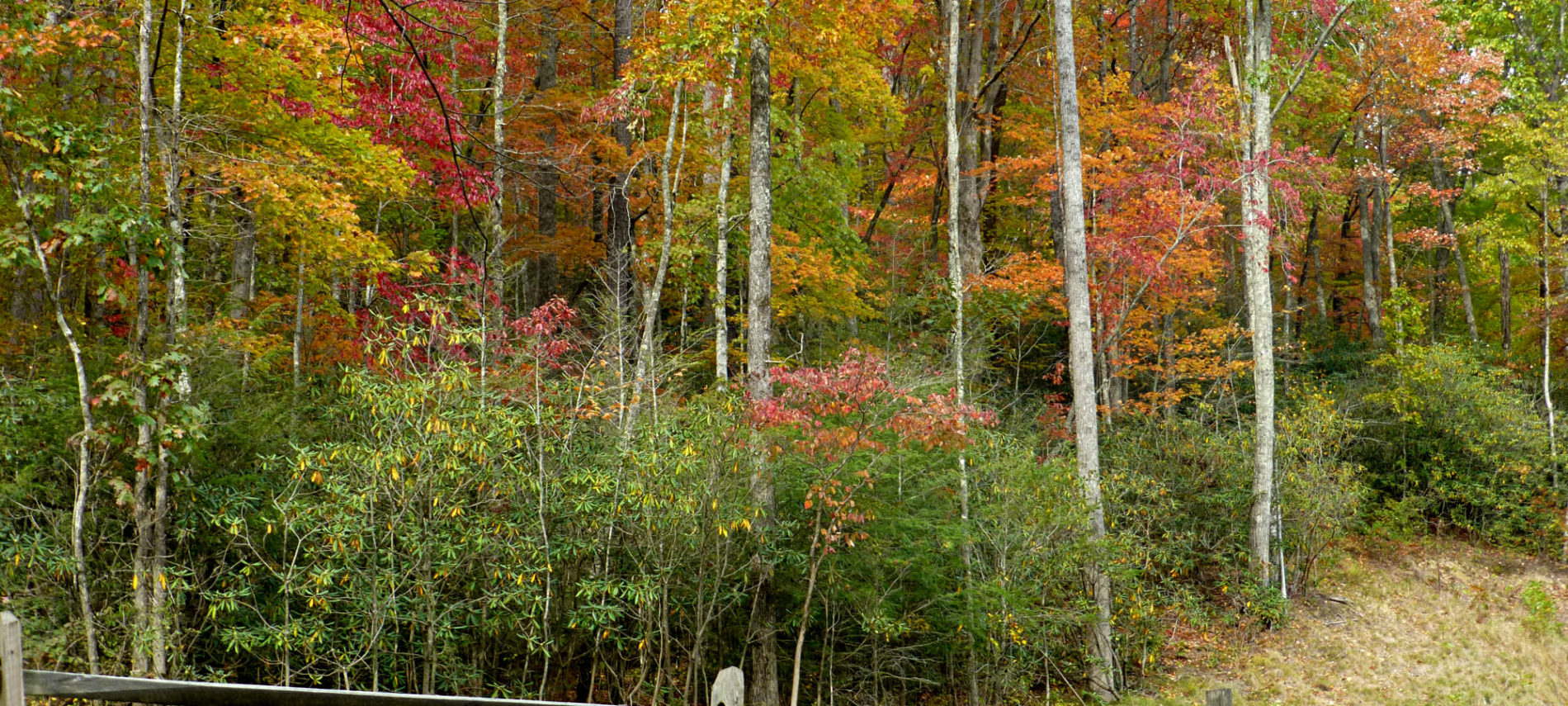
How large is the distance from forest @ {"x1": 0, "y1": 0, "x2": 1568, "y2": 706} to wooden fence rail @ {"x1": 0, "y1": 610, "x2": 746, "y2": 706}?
1450 mm

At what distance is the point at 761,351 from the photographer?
27.5 feet

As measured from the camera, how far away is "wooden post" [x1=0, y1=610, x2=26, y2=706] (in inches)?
82.3

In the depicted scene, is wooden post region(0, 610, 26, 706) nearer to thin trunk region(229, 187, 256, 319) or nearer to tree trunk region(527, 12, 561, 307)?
thin trunk region(229, 187, 256, 319)

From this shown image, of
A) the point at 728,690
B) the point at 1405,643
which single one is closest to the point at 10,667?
the point at 728,690

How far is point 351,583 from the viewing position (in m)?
5.96

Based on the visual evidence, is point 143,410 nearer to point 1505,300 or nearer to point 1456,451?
point 1456,451

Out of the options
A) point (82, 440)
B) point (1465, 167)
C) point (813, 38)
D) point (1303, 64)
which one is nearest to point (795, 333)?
point (813, 38)

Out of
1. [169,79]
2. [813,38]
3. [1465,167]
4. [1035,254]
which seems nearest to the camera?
[169,79]

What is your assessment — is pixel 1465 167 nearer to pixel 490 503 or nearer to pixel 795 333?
pixel 795 333

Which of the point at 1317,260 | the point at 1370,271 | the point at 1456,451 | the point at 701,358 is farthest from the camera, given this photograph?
the point at 1317,260

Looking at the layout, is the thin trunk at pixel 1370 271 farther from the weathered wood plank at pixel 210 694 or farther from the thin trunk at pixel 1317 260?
the weathered wood plank at pixel 210 694

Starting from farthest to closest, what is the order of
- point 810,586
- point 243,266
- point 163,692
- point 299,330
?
1. point 299,330
2. point 243,266
3. point 810,586
4. point 163,692

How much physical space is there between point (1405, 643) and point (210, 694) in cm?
1362

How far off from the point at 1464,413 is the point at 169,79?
719 inches
